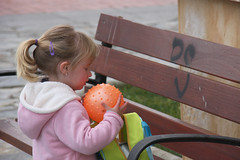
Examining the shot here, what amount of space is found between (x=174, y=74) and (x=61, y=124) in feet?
2.77

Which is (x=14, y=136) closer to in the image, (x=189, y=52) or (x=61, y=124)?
(x=61, y=124)

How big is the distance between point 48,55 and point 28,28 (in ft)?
19.9

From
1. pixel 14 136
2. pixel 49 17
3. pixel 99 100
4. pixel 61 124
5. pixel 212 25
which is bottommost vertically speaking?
pixel 49 17

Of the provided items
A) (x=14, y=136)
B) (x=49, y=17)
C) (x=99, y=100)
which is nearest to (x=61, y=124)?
(x=99, y=100)

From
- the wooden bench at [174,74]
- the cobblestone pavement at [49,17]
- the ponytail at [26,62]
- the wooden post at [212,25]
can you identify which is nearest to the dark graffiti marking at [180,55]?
the wooden bench at [174,74]

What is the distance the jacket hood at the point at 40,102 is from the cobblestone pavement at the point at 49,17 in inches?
90.5

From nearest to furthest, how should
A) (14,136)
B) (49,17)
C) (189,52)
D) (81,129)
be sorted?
(81,129), (189,52), (14,136), (49,17)

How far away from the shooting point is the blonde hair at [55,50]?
193 cm

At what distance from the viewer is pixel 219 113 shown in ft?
7.27

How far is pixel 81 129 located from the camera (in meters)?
1.82

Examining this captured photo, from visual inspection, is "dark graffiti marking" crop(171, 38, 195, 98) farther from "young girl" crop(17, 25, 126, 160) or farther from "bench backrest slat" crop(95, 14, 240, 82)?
"young girl" crop(17, 25, 126, 160)

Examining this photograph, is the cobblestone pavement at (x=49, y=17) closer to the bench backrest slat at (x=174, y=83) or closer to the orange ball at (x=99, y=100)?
the bench backrest slat at (x=174, y=83)

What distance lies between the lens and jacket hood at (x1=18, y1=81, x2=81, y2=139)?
1864mm

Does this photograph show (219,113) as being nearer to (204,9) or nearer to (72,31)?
(204,9)
